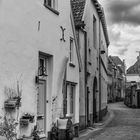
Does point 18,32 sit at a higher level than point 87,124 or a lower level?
higher

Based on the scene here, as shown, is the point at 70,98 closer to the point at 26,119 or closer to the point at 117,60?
the point at 26,119

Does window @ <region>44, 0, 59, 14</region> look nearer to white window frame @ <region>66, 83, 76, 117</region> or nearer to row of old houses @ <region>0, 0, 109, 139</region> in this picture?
row of old houses @ <region>0, 0, 109, 139</region>

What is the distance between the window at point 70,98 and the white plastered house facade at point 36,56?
5 cm

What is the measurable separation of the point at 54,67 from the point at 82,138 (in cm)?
397

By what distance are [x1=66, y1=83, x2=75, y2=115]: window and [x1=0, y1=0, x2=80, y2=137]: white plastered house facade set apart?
5cm

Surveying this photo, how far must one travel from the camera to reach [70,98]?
54.6ft

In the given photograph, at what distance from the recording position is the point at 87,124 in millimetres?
20609

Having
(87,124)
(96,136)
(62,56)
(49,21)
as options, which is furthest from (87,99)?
(49,21)

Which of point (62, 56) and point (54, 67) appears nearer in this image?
point (54, 67)

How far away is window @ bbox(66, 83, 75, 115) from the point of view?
633 inches

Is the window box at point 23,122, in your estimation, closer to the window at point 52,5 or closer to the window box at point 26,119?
the window box at point 26,119

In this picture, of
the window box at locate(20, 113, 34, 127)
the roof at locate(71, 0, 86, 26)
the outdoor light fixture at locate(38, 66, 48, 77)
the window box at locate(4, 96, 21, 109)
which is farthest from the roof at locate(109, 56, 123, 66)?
the window box at locate(4, 96, 21, 109)

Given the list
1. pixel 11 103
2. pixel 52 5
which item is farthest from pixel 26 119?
pixel 52 5

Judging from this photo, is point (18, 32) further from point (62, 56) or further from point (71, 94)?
point (71, 94)
